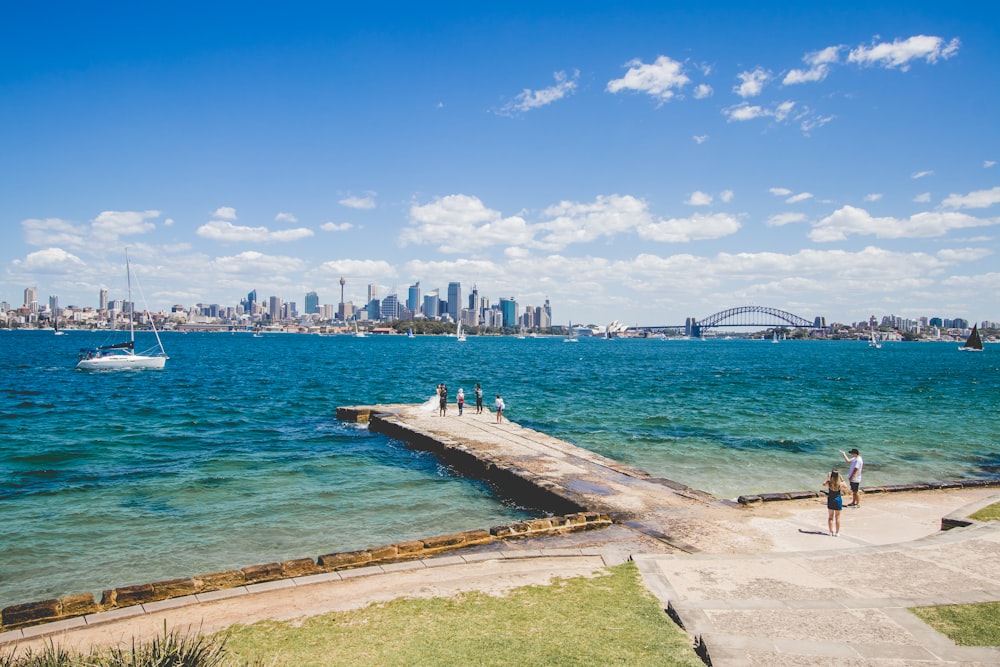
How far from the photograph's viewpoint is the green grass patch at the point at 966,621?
8070mm

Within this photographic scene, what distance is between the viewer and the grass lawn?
773 cm

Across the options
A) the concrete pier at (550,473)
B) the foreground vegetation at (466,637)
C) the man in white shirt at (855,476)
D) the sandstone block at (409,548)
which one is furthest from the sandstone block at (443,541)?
the man in white shirt at (855,476)

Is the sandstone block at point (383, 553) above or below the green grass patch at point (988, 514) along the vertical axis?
below

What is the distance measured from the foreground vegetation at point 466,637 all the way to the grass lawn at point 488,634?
13 mm

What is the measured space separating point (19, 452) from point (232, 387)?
29991 millimetres

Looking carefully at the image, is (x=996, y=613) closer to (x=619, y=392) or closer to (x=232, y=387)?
(x=619, y=392)

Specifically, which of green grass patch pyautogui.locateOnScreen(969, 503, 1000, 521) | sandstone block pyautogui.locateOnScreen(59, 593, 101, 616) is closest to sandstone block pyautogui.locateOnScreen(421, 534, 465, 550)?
sandstone block pyautogui.locateOnScreen(59, 593, 101, 616)

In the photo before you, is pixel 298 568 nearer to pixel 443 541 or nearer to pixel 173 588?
pixel 173 588

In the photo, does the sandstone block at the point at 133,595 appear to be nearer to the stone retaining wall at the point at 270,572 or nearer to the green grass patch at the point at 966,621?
the stone retaining wall at the point at 270,572

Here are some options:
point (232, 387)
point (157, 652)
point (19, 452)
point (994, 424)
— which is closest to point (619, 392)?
point (994, 424)

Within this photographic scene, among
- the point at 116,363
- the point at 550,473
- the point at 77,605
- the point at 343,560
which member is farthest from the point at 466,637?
the point at 116,363

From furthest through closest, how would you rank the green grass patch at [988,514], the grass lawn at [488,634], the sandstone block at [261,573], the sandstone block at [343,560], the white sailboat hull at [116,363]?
the white sailboat hull at [116,363] < the green grass patch at [988,514] < the sandstone block at [343,560] < the sandstone block at [261,573] < the grass lawn at [488,634]

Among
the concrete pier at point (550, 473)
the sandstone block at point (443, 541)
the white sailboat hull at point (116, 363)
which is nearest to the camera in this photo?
the sandstone block at point (443, 541)

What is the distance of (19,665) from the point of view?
6621mm
